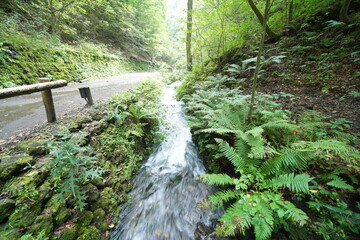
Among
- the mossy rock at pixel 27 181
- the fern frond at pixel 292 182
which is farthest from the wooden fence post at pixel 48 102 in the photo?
the fern frond at pixel 292 182

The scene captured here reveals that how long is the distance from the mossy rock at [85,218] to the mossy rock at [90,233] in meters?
0.07

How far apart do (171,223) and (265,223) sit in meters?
1.74

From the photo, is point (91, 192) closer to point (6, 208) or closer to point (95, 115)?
point (6, 208)

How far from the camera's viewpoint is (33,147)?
7.50ft

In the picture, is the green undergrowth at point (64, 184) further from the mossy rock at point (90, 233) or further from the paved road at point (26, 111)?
the paved road at point (26, 111)

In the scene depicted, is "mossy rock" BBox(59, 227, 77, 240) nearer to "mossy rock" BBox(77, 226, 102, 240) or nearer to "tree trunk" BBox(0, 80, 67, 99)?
"mossy rock" BBox(77, 226, 102, 240)

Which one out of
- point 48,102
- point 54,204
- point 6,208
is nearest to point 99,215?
point 54,204

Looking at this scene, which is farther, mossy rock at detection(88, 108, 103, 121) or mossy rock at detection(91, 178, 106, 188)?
mossy rock at detection(88, 108, 103, 121)

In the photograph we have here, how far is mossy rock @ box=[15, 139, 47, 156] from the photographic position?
2.25 meters

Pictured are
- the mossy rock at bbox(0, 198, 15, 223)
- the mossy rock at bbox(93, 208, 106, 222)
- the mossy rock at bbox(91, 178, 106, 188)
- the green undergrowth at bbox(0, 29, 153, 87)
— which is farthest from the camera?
the green undergrowth at bbox(0, 29, 153, 87)

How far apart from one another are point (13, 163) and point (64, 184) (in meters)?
0.70


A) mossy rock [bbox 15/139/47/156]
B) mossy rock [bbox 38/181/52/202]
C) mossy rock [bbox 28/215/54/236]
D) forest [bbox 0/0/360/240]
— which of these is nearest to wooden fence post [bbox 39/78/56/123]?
forest [bbox 0/0/360/240]

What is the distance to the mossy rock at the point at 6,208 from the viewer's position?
1638 millimetres

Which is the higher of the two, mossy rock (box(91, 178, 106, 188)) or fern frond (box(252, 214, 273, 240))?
fern frond (box(252, 214, 273, 240))
